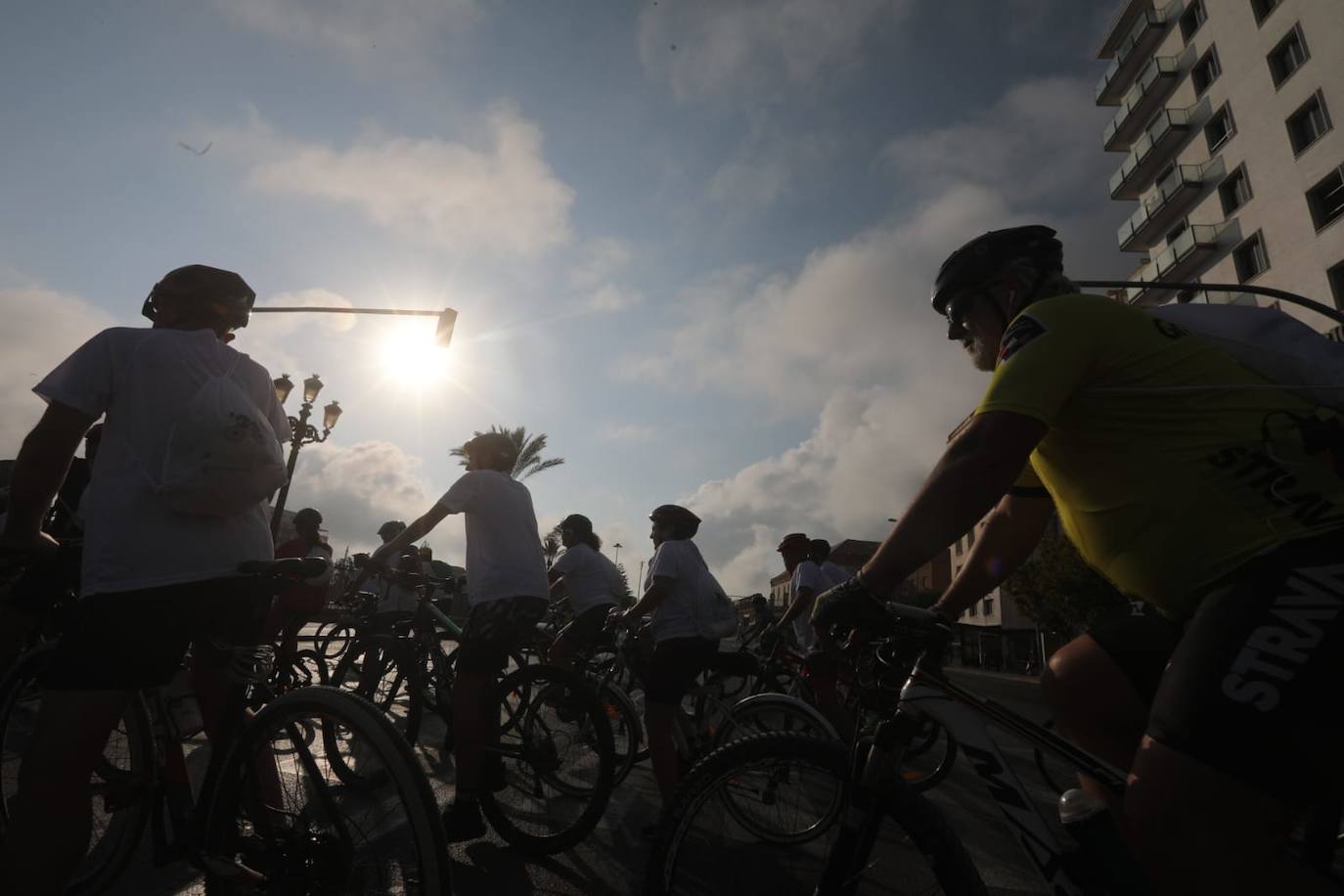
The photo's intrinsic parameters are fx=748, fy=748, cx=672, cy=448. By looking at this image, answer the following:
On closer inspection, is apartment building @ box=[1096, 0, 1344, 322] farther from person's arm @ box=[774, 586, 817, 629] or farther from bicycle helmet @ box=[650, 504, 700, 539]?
bicycle helmet @ box=[650, 504, 700, 539]

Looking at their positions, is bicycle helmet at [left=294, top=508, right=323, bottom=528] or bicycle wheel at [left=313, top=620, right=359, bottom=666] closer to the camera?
bicycle wheel at [left=313, top=620, right=359, bottom=666]

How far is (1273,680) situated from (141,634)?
2499 mm

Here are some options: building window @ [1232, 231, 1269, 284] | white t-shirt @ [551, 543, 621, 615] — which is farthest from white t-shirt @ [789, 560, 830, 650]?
building window @ [1232, 231, 1269, 284]

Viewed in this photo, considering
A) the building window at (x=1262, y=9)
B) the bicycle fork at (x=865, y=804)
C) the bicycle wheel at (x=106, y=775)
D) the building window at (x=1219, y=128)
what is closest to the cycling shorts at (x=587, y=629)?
the bicycle wheel at (x=106, y=775)

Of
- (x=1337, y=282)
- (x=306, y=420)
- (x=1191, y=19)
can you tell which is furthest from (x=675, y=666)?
(x=1191, y=19)

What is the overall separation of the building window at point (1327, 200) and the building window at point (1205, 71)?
6938mm

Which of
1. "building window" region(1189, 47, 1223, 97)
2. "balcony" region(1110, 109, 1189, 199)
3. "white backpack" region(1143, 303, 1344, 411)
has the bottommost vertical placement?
"white backpack" region(1143, 303, 1344, 411)

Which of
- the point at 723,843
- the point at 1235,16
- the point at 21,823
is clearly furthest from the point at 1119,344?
the point at 1235,16

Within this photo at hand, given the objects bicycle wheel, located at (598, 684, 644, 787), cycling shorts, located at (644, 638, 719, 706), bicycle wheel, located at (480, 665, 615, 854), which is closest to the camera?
bicycle wheel, located at (480, 665, 615, 854)

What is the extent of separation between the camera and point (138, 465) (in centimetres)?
207

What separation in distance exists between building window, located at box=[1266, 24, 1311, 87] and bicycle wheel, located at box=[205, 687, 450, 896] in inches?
1123

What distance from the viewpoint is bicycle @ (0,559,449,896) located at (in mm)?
1826

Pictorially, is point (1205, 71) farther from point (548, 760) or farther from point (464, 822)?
point (464, 822)

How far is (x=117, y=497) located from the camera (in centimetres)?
205
